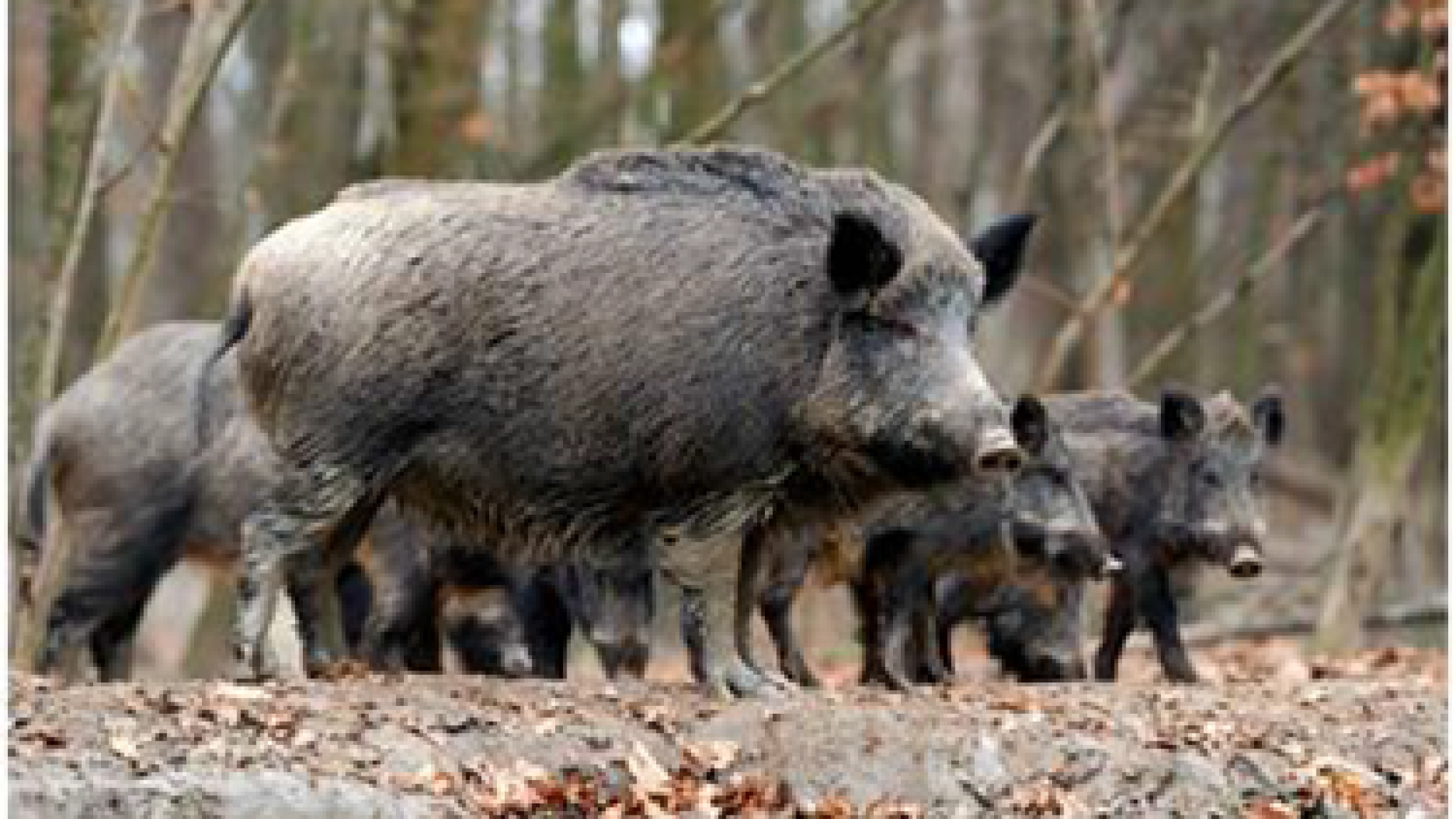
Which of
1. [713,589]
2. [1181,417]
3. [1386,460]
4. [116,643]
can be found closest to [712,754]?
[713,589]

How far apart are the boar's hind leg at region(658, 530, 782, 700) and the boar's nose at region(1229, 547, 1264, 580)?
7.76 feet

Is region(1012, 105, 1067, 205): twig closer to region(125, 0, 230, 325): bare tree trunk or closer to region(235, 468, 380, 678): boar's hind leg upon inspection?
region(125, 0, 230, 325): bare tree trunk

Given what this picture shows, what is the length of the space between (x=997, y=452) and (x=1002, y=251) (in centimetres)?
130

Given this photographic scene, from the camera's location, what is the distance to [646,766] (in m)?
8.95

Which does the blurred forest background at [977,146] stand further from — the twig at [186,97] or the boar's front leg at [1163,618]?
the boar's front leg at [1163,618]

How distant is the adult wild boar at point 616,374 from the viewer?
31.9 ft

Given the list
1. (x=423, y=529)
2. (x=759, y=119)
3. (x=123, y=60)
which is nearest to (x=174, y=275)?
(x=759, y=119)

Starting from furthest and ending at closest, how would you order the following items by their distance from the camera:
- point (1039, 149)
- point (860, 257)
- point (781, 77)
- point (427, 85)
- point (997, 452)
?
point (1039, 149) < point (427, 85) < point (781, 77) < point (860, 257) < point (997, 452)

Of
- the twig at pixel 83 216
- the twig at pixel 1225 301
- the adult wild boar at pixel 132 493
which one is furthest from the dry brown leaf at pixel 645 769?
the twig at pixel 1225 301

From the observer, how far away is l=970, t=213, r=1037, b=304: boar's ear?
10.5 meters

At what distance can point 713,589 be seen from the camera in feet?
32.5

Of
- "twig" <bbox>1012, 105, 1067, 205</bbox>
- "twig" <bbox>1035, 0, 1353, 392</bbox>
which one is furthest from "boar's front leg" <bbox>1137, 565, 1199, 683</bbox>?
"twig" <bbox>1012, 105, 1067, 205</bbox>

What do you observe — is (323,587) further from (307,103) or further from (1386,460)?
(307,103)

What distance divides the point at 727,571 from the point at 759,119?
49.1 ft
